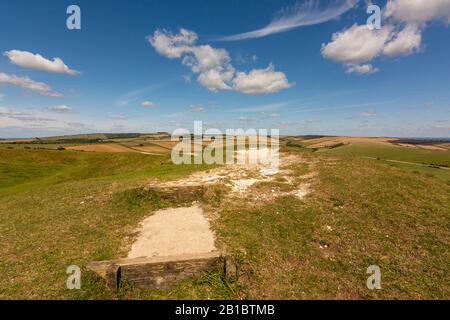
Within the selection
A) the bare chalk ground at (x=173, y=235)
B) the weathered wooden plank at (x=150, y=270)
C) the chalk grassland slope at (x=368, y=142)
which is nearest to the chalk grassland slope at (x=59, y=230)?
the weathered wooden plank at (x=150, y=270)

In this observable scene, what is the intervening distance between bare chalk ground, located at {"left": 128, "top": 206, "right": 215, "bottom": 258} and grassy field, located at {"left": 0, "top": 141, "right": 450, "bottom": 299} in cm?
58

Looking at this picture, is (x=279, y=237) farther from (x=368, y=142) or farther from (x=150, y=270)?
A: (x=368, y=142)

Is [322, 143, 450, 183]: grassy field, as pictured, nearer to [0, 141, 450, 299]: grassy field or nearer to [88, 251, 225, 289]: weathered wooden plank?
[0, 141, 450, 299]: grassy field

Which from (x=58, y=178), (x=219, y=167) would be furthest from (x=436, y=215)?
(x=58, y=178)

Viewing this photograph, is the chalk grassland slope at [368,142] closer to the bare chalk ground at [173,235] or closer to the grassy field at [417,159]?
the grassy field at [417,159]

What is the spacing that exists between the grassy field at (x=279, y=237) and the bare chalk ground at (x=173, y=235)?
0.58m

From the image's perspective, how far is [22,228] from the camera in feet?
35.2

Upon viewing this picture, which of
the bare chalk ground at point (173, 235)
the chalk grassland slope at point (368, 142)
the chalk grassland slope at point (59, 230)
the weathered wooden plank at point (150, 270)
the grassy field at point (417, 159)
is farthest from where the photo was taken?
the chalk grassland slope at point (368, 142)

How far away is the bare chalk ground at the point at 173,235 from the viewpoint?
8.13m

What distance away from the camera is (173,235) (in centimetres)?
924

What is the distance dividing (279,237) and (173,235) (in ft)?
13.5

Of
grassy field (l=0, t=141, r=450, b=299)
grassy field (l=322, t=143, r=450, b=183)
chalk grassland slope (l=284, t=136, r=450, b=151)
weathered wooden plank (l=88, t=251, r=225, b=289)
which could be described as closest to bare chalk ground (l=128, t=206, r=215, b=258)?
grassy field (l=0, t=141, r=450, b=299)
